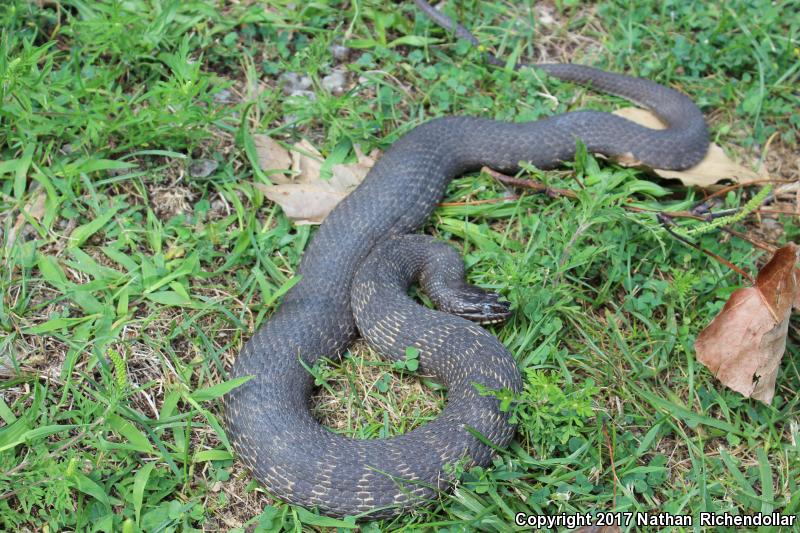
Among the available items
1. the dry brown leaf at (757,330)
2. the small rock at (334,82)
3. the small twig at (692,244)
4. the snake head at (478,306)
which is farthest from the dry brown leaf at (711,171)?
the small rock at (334,82)

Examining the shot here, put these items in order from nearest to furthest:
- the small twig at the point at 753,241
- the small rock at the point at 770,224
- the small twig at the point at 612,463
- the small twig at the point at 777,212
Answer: the small twig at the point at 612,463
the small twig at the point at 753,241
the small twig at the point at 777,212
the small rock at the point at 770,224

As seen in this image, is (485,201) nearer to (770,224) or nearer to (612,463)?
(770,224)

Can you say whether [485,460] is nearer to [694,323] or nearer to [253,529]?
[253,529]

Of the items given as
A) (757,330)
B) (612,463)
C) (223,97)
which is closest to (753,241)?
(757,330)

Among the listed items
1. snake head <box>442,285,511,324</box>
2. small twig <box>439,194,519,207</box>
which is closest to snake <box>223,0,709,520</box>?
snake head <box>442,285,511,324</box>

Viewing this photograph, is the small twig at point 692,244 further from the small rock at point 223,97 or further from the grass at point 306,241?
the small rock at point 223,97
